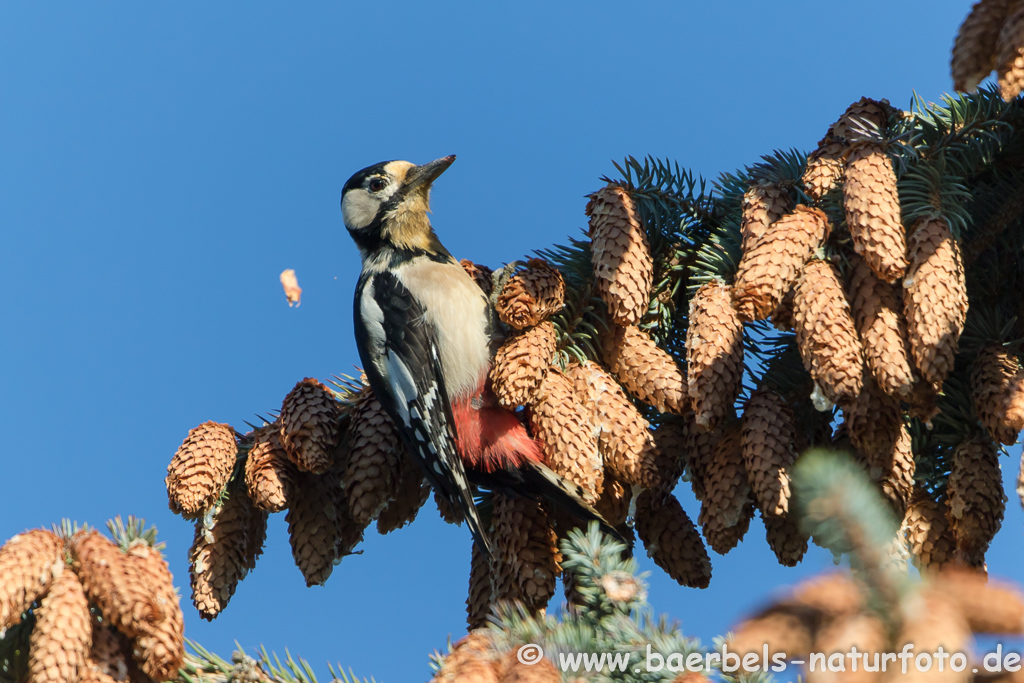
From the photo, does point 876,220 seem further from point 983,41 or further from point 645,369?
point 645,369

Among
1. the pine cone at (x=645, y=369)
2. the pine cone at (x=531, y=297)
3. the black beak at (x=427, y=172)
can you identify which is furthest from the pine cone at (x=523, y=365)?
the black beak at (x=427, y=172)

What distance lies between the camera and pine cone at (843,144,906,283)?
175cm

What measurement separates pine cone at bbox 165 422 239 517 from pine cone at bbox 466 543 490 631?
665 mm

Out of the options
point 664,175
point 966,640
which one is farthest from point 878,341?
point 966,640

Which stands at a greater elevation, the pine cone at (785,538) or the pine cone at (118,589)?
the pine cone at (785,538)

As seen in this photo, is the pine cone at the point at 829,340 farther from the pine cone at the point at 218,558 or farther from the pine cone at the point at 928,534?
the pine cone at the point at 218,558

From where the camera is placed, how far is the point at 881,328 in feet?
5.71

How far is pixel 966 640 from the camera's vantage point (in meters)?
0.70

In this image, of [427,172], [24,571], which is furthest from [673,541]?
[427,172]

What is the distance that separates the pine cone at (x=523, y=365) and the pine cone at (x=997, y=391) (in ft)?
3.12

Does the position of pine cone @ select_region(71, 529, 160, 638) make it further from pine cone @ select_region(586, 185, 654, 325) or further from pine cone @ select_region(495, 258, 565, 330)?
pine cone @ select_region(586, 185, 654, 325)

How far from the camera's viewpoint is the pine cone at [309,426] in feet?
7.01

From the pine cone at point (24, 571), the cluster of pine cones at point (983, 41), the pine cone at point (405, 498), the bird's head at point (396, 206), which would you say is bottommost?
the pine cone at point (24, 571)

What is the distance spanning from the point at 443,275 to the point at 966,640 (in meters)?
2.41
